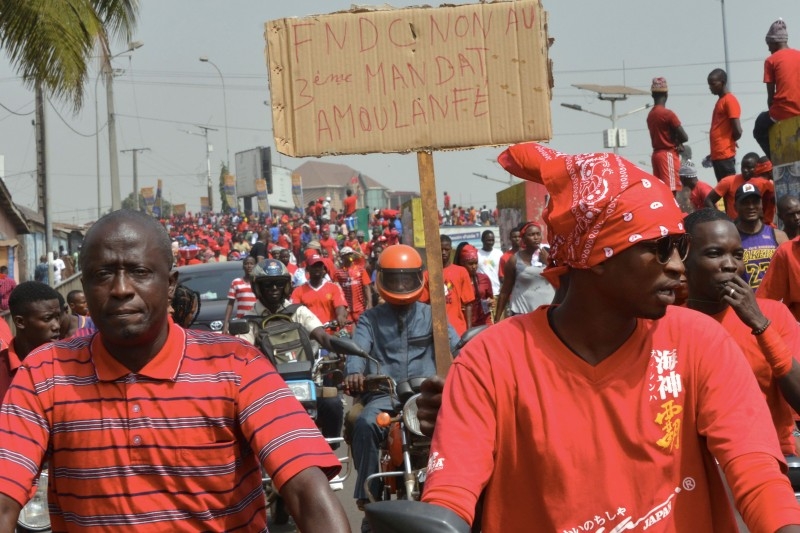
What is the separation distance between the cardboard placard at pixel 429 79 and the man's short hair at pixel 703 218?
96 centimetres

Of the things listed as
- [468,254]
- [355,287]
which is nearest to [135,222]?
[468,254]

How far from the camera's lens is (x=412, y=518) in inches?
85.4

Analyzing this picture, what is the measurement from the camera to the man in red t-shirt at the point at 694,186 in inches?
520

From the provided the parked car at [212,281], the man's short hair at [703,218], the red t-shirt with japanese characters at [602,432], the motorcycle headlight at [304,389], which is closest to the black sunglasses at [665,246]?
the red t-shirt with japanese characters at [602,432]

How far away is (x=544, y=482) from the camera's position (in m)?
2.69

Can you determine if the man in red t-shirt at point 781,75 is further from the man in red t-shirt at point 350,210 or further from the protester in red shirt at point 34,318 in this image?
the man in red t-shirt at point 350,210

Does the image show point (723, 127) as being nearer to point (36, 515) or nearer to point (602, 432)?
point (36, 515)

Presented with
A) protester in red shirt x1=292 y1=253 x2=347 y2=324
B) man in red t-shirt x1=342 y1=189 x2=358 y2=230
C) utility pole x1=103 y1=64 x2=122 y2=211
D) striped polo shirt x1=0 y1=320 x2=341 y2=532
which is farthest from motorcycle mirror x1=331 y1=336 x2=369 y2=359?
man in red t-shirt x1=342 y1=189 x2=358 y2=230

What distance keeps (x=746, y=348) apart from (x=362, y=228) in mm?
35144

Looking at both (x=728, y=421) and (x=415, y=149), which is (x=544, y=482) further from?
(x=415, y=149)

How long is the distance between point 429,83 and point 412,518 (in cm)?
350

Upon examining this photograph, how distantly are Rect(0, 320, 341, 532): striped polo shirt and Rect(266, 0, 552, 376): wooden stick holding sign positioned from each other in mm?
2320

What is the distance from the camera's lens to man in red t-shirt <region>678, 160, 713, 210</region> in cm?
1320

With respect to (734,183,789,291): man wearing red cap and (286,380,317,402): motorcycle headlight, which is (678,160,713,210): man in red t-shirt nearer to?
(734,183,789,291): man wearing red cap
